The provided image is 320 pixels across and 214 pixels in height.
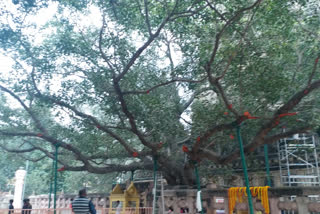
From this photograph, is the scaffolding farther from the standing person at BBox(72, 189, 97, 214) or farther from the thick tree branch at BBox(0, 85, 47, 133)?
the thick tree branch at BBox(0, 85, 47, 133)

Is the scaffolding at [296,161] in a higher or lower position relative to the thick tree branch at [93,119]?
lower

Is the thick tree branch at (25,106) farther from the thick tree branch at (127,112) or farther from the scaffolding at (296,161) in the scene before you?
the scaffolding at (296,161)

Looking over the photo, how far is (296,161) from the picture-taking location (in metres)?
12.3

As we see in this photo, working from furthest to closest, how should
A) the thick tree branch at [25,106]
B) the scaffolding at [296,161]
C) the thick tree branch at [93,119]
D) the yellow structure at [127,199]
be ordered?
the scaffolding at [296,161]
the thick tree branch at [25,106]
the yellow structure at [127,199]
the thick tree branch at [93,119]

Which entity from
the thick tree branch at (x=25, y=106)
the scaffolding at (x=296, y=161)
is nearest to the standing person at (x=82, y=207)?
the thick tree branch at (x=25, y=106)

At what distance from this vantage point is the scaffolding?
38.1 ft

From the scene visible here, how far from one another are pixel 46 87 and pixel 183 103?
5.87 m

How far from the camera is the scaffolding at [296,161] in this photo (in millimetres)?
11617

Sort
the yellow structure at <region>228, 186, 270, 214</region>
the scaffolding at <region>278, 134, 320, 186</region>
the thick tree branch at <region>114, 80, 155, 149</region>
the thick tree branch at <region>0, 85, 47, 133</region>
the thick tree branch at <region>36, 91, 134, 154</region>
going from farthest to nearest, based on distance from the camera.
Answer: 1. the scaffolding at <region>278, 134, 320, 186</region>
2. the thick tree branch at <region>0, 85, 47, 133</region>
3. the thick tree branch at <region>36, 91, 134, 154</region>
4. the thick tree branch at <region>114, 80, 155, 149</region>
5. the yellow structure at <region>228, 186, 270, 214</region>

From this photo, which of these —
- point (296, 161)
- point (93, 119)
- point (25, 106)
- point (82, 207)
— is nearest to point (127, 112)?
point (93, 119)

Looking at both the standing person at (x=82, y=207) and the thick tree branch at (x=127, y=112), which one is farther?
the thick tree branch at (x=127, y=112)

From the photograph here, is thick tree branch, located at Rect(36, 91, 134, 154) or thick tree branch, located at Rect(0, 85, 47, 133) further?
thick tree branch, located at Rect(0, 85, 47, 133)

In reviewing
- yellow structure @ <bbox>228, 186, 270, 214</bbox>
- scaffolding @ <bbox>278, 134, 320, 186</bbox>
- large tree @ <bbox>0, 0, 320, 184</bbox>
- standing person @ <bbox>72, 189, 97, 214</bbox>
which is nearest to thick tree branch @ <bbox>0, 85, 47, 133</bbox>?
large tree @ <bbox>0, 0, 320, 184</bbox>

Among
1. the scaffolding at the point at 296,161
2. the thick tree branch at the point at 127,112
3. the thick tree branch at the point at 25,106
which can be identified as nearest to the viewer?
the thick tree branch at the point at 127,112
